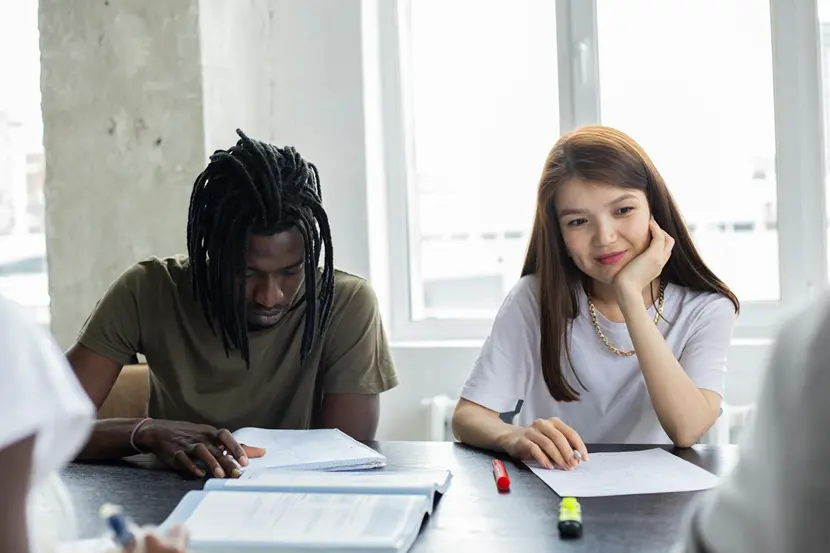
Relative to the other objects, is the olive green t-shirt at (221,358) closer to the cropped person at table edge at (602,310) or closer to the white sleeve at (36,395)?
the cropped person at table edge at (602,310)

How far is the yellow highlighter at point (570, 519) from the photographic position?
109 cm

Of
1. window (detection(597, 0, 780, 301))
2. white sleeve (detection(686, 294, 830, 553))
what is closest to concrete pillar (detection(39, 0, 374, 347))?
window (detection(597, 0, 780, 301))

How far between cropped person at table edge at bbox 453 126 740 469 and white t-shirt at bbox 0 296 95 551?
107 cm

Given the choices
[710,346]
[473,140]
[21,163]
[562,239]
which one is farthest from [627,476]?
[21,163]

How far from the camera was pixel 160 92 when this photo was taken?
7.93 ft

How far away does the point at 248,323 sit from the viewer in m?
1.82

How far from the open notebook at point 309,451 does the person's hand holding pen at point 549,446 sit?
21 cm

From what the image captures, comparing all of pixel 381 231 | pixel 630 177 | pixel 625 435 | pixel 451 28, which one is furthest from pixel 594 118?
pixel 625 435

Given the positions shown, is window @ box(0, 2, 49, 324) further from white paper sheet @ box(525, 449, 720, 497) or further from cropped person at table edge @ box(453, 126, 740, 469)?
white paper sheet @ box(525, 449, 720, 497)

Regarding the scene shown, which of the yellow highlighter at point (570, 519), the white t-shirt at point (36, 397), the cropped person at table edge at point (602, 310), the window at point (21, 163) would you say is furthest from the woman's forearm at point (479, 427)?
the window at point (21, 163)

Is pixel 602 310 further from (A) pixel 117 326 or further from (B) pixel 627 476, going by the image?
(A) pixel 117 326

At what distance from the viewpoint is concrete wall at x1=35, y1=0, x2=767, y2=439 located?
241cm

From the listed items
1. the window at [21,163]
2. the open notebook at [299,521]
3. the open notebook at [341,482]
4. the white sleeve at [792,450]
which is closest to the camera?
the white sleeve at [792,450]

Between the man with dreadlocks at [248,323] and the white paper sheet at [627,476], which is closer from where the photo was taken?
the white paper sheet at [627,476]
